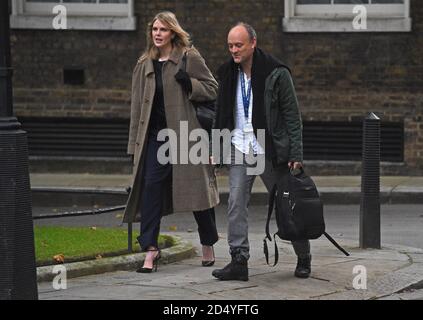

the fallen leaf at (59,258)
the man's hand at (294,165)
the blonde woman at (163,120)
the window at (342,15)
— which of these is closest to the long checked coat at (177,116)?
the blonde woman at (163,120)

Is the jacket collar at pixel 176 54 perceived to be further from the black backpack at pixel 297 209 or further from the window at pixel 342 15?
the window at pixel 342 15

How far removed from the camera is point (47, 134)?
16.2m

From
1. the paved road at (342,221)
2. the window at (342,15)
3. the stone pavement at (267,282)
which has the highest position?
the window at (342,15)

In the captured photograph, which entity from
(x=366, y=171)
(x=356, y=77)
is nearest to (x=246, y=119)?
(x=366, y=171)

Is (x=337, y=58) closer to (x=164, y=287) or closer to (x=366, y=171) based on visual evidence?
(x=366, y=171)

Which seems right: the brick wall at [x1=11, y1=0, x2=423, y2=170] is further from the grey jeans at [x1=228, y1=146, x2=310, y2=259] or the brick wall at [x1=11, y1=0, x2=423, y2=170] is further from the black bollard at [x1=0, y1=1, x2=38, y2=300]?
the black bollard at [x1=0, y1=1, x2=38, y2=300]

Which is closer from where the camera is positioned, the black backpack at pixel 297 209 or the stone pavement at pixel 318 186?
the black backpack at pixel 297 209

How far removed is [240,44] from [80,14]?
842 cm

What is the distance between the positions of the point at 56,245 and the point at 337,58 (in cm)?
736

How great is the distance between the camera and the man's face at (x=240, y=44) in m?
8.02

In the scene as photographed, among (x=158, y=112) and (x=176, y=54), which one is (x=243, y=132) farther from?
(x=176, y=54)

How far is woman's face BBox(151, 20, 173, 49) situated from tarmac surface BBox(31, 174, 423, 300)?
1.79m

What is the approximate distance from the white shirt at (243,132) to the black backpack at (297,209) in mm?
334

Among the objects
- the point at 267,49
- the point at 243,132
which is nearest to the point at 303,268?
the point at 243,132
